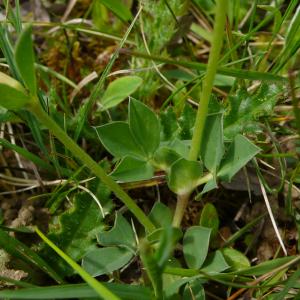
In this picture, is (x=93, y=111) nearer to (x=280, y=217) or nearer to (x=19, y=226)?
(x=19, y=226)

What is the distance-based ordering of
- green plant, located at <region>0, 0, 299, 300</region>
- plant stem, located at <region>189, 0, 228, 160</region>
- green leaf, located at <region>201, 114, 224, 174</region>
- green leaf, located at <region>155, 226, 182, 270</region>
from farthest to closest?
green leaf, located at <region>201, 114, 224, 174</region> < green plant, located at <region>0, 0, 299, 300</region> < plant stem, located at <region>189, 0, 228, 160</region> < green leaf, located at <region>155, 226, 182, 270</region>

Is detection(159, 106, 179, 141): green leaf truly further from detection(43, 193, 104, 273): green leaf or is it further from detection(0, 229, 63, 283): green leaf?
detection(0, 229, 63, 283): green leaf

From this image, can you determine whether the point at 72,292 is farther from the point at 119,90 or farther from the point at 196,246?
the point at 119,90

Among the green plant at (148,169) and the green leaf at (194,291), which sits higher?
the green plant at (148,169)

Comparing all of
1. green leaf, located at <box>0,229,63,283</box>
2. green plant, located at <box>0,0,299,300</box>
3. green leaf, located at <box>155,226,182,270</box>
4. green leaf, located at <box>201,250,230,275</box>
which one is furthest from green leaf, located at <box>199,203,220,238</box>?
green leaf, located at <box>155,226,182,270</box>

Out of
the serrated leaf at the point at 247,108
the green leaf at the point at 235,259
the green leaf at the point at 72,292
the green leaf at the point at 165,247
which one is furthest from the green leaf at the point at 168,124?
the green leaf at the point at 165,247

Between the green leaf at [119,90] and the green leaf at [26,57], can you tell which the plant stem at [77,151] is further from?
the green leaf at [119,90]

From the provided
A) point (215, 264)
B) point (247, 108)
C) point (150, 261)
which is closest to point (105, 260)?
point (215, 264)
